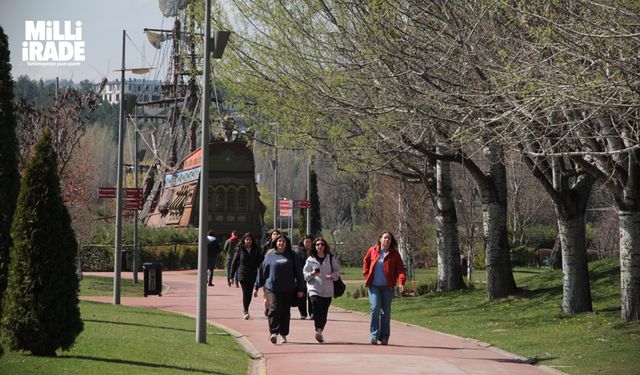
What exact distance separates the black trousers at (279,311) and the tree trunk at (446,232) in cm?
1421

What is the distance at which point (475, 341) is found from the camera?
2058 centimetres

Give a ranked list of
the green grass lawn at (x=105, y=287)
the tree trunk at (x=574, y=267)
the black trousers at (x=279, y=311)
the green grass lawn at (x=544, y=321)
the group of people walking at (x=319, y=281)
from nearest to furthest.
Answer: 1. the green grass lawn at (x=544, y=321)
2. the black trousers at (x=279, y=311)
3. the group of people walking at (x=319, y=281)
4. the tree trunk at (x=574, y=267)
5. the green grass lawn at (x=105, y=287)

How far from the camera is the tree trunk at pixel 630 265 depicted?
21.1 meters

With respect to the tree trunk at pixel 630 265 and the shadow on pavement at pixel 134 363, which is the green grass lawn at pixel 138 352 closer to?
the shadow on pavement at pixel 134 363

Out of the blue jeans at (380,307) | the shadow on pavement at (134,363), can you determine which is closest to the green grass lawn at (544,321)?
the blue jeans at (380,307)

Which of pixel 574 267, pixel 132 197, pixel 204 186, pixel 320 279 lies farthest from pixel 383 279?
pixel 132 197

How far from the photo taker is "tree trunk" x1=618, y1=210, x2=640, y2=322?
69.3 ft

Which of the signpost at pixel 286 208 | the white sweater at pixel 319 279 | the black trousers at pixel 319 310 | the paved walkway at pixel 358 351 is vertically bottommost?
the paved walkway at pixel 358 351

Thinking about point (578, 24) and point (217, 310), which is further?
point (217, 310)

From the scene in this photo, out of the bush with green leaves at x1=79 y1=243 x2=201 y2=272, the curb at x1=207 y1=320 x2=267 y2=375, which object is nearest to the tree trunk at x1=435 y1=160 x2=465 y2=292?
the curb at x1=207 y1=320 x2=267 y2=375

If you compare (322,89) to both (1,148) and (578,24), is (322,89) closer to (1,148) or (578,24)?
(578,24)

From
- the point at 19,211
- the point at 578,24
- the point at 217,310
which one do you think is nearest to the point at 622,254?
the point at 578,24

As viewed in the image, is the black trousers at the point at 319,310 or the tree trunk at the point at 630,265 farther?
the tree trunk at the point at 630,265

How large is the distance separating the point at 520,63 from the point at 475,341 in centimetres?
587
